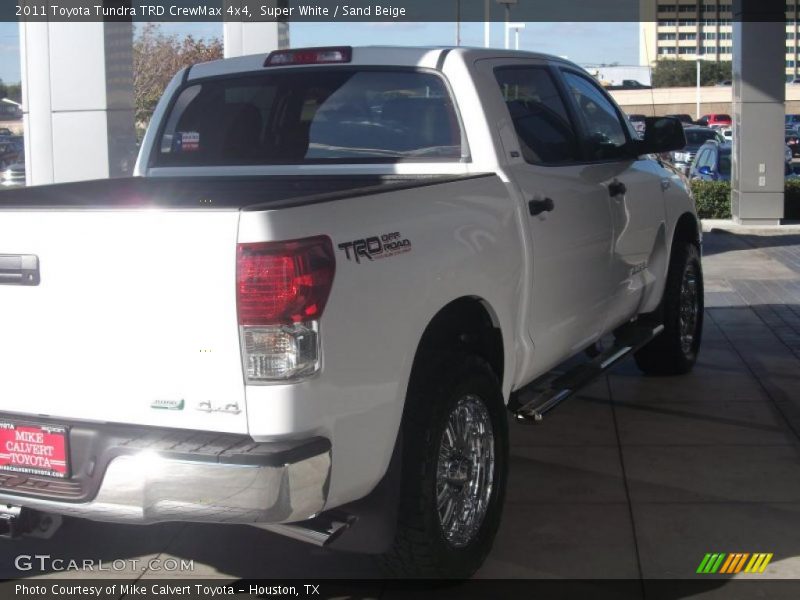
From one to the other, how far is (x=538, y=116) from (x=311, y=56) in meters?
1.15

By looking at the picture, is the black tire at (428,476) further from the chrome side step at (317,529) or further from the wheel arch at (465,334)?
the chrome side step at (317,529)

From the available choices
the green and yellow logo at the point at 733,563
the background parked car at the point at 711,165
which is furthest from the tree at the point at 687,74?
→ the green and yellow logo at the point at 733,563

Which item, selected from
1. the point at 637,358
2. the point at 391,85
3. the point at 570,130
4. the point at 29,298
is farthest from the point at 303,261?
the point at 637,358

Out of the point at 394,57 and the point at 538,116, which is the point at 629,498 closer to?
the point at 538,116

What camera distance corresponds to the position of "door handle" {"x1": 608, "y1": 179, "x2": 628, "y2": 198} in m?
5.93

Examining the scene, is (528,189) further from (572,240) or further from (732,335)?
(732,335)

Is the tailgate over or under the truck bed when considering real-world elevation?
under

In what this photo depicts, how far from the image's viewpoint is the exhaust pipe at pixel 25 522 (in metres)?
3.70

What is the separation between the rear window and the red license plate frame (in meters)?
2.19

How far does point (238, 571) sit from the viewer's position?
15.1ft

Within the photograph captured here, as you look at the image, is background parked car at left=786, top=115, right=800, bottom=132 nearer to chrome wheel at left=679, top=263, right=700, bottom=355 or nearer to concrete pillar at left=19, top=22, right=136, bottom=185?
chrome wheel at left=679, top=263, right=700, bottom=355

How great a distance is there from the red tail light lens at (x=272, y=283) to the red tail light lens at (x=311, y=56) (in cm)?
234

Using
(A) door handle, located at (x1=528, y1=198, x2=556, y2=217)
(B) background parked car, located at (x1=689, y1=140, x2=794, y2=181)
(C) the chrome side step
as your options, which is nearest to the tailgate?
(C) the chrome side step

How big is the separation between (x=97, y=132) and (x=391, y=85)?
4.05 meters
